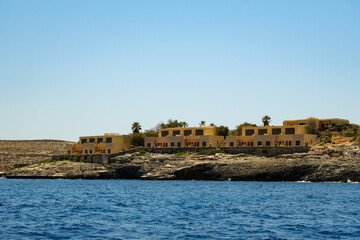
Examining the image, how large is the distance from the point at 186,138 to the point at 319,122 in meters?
34.4

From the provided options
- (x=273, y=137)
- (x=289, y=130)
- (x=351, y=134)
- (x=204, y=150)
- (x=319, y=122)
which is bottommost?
(x=204, y=150)

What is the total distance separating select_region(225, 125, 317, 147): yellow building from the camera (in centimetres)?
11156

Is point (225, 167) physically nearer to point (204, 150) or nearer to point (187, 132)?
point (204, 150)

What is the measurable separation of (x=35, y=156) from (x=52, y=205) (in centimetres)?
10855

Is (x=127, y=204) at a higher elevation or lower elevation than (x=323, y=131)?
lower

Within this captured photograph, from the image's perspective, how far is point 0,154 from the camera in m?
156

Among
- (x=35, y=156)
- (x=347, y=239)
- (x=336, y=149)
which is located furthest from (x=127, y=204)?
(x=35, y=156)

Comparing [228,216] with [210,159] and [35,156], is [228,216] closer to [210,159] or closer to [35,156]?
[210,159]

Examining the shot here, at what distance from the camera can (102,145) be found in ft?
441

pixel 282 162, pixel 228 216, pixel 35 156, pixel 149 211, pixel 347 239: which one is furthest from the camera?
pixel 35 156

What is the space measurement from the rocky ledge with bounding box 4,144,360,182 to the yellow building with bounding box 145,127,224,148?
7.65 metres

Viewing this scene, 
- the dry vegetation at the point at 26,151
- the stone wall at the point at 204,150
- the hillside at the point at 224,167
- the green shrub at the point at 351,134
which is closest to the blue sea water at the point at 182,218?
the hillside at the point at 224,167

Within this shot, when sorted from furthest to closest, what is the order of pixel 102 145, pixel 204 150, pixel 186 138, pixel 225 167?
pixel 102 145 < pixel 186 138 < pixel 204 150 < pixel 225 167

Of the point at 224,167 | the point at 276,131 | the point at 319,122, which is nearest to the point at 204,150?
the point at 224,167
